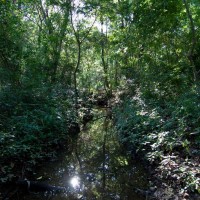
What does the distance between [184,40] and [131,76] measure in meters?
4.43

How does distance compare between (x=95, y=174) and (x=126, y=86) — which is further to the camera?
(x=126, y=86)

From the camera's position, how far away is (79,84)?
19.8m

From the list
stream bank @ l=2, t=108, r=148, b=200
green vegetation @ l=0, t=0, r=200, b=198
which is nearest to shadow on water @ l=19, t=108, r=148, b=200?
stream bank @ l=2, t=108, r=148, b=200

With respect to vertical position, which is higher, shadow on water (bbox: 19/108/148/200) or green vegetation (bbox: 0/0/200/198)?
green vegetation (bbox: 0/0/200/198)

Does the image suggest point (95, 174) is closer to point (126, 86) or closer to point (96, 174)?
Result: point (96, 174)

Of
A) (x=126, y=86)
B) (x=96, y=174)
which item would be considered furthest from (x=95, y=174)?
(x=126, y=86)

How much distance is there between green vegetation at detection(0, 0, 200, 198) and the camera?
627 cm

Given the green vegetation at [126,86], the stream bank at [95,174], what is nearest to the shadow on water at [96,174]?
the stream bank at [95,174]

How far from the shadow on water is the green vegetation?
0.44 m

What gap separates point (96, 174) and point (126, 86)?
9.51 meters

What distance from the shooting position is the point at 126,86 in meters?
15.7

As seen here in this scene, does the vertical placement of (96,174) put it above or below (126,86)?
below

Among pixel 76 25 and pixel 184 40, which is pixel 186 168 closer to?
→ pixel 184 40

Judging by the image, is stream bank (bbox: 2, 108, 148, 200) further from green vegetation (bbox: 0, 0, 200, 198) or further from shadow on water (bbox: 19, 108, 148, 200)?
green vegetation (bbox: 0, 0, 200, 198)
